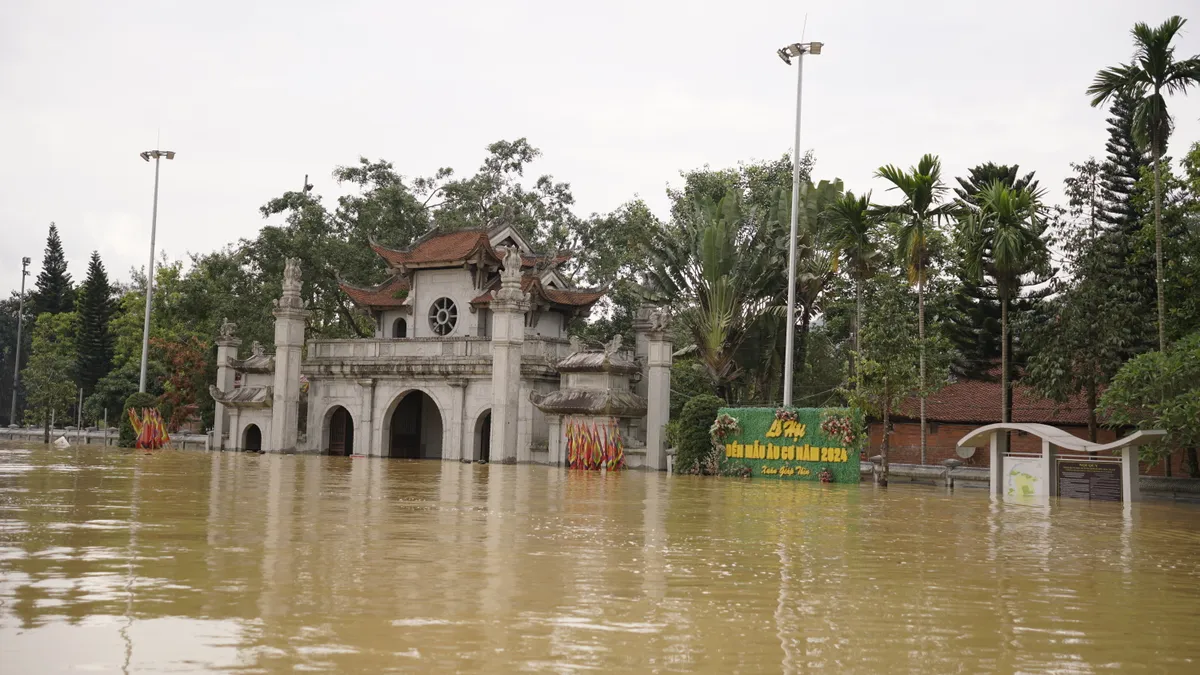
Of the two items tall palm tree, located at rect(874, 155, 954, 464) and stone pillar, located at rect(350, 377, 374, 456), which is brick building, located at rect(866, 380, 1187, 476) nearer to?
tall palm tree, located at rect(874, 155, 954, 464)

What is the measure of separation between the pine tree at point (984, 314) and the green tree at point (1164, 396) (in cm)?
1390

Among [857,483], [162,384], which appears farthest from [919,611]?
[162,384]

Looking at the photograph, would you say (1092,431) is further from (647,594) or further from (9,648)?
(9,648)

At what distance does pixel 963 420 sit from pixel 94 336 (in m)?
63.0

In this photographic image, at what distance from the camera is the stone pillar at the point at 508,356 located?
42.6 metres

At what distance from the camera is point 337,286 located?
5884 centimetres

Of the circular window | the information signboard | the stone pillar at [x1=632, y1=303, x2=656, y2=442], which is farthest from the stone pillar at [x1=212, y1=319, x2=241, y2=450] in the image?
the information signboard

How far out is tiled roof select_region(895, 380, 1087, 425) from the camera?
41.9 m

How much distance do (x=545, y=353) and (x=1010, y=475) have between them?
2103cm

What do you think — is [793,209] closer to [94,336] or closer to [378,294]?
[378,294]

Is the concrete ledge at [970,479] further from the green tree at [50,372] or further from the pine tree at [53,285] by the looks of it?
the pine tree at [53,285]

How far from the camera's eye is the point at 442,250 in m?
50.2

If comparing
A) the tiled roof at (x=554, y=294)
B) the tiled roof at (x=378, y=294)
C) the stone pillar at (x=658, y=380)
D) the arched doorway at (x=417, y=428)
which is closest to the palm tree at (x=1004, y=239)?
the stone pillar at (x=658, y=380)

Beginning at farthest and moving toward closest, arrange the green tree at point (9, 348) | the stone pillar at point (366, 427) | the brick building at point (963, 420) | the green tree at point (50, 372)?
the green tree at point (9, 348) → the green tree at point (50, 372) → the stone pillar at point (366, 427) → the brick building at point (963, 420)
